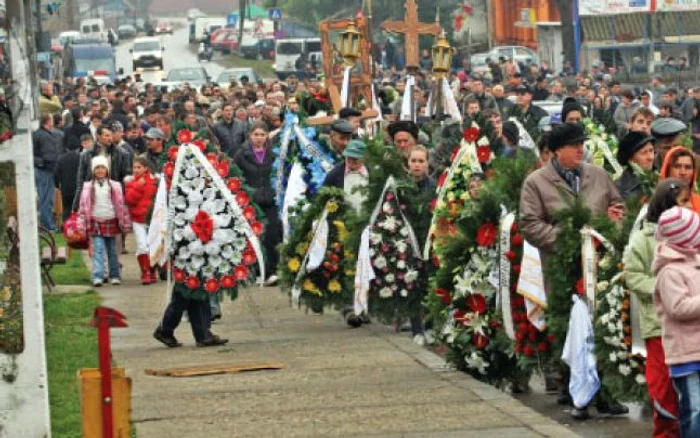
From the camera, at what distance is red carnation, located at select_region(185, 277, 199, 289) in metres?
16.3

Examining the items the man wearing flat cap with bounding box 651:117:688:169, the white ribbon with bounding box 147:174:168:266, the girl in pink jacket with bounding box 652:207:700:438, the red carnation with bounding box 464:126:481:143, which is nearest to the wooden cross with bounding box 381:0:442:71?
the white ribbon with bounding box 147:174:168:266

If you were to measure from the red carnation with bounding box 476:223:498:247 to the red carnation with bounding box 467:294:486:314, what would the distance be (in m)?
0.35

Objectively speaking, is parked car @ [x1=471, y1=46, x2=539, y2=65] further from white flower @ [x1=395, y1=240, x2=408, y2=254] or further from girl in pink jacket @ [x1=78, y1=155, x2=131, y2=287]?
white flower @ [x1=395, y1=240, x2=408, y2=254]

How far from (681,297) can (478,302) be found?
407cm

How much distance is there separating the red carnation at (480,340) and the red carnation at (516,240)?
2.53ft

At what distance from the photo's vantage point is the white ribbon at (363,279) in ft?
53.5

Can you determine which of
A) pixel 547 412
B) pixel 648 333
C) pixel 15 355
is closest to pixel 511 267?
pixel 547 412

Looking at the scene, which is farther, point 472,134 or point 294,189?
point 294,189

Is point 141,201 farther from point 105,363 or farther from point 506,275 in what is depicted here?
point 105,363

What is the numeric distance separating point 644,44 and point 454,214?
173 ft

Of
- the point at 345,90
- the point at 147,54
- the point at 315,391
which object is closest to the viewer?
the point at 315,391

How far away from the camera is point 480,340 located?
44.7ft

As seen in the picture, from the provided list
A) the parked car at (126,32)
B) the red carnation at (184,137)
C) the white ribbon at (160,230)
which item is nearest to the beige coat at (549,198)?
the white ribbon at (160,230)

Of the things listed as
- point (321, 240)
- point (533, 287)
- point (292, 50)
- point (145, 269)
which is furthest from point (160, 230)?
point (292, 50)
